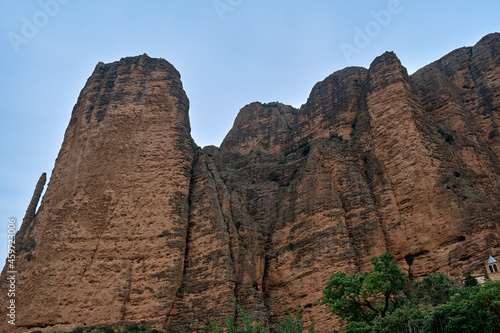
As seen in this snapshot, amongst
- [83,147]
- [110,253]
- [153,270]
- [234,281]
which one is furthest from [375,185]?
[83,147]

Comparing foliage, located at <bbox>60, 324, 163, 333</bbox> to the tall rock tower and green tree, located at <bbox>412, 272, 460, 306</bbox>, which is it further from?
green tree, located at <bbox>412, 272, 460, 306</bbox>

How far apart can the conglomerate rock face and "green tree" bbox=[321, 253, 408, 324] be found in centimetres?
506

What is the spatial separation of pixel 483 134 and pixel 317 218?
2233cm

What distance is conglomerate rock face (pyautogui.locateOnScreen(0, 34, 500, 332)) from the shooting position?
1296 inches

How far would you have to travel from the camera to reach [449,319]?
67.9 ft

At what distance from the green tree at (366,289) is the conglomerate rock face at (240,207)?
506 cm

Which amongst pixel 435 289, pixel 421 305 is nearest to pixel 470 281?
pixel 435 289

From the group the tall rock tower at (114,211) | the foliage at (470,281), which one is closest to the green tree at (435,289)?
the foliage at (470,281)

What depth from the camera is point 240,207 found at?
40.6 m

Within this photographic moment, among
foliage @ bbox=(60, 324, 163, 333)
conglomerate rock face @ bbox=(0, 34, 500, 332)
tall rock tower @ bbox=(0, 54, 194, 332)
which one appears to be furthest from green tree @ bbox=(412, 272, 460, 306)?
foliage @ bbox=(60, 324, 163, 333)

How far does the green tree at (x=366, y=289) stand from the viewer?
26.0m

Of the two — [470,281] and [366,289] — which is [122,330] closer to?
[366,289]

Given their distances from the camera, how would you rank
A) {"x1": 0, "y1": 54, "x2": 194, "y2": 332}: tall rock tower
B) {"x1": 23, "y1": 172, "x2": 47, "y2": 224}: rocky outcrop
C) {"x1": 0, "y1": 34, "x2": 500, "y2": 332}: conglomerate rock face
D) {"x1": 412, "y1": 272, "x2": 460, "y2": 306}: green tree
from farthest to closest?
{"x1": 23, "y1": 172, "x2": 47, "y2": 224}: rocky outcrop → {"x1": 0, "y1": 54, "x2": 194, "y2": 332}: tall rock tower → {"x1": 0, "y1": 34, "x2": 500, "y2": 332}: conglomerate rock face → {"x1": 412, "y1": 272, "x2": 460, "y2": 306}: green tree

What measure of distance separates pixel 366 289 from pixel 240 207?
16984 mm
